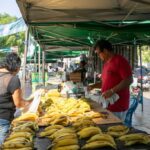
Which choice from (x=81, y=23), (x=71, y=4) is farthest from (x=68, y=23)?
(x=71, y=4)

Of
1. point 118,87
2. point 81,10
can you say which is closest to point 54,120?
point 118,87

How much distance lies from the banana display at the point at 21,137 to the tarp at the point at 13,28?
19.4ft

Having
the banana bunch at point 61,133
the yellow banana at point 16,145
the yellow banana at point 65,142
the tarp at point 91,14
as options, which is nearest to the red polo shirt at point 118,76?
the tarp at point 91,14

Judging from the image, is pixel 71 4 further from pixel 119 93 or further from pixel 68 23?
pixel 119 93

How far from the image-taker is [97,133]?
343cm

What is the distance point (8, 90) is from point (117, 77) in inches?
69.5

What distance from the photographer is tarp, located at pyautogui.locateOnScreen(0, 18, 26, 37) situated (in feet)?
32.5

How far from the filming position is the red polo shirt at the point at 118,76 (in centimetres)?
525

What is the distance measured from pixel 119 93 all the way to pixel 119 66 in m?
0.40

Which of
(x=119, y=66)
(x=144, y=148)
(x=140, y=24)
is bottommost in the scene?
(x=144, y=148)

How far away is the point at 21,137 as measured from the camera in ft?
10.6

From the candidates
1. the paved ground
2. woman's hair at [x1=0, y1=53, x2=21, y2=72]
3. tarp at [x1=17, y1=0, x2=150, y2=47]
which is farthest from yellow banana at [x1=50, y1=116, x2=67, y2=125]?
the paved ground

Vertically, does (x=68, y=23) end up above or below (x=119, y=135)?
above

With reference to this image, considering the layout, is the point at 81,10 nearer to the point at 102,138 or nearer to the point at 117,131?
the point at 117,131
